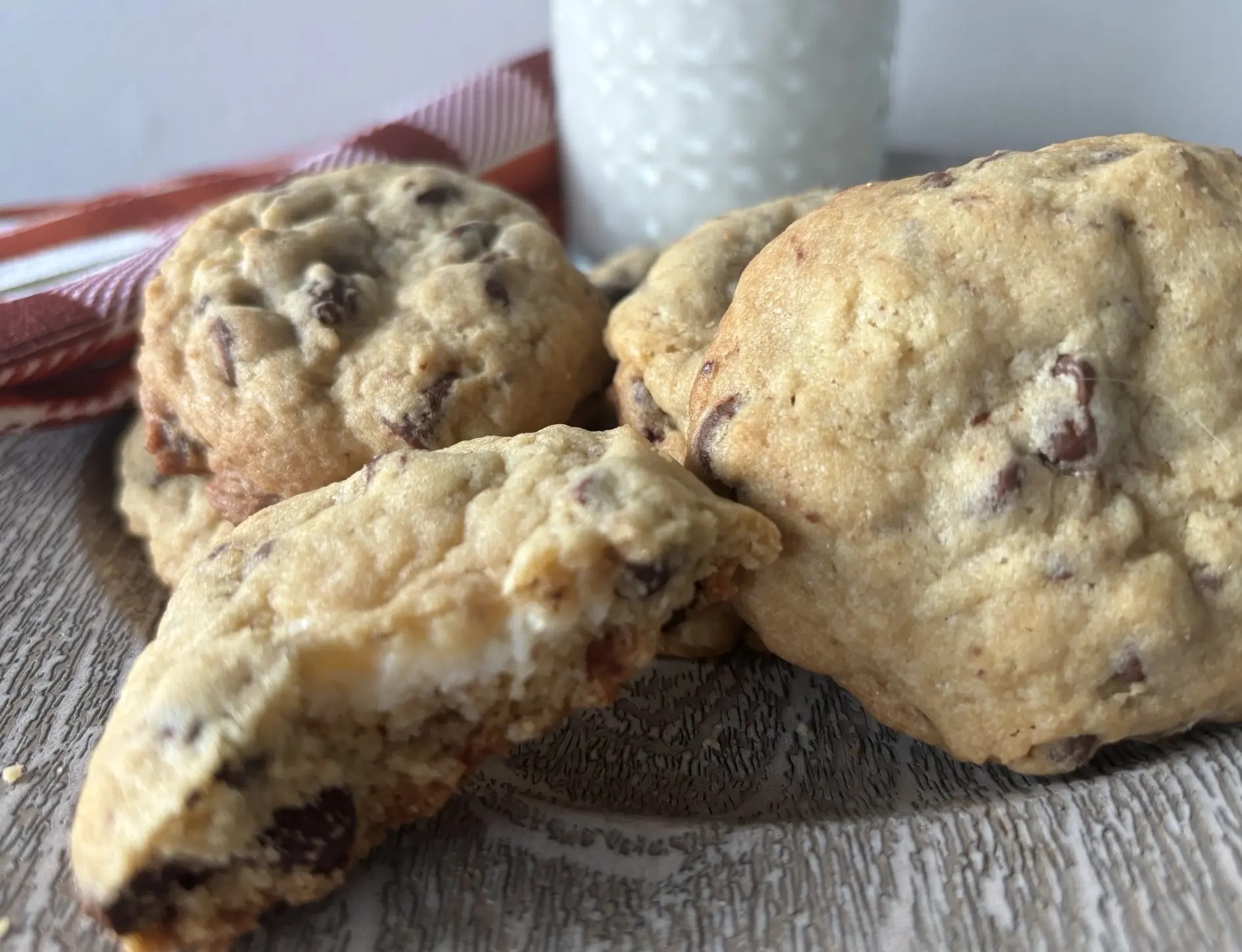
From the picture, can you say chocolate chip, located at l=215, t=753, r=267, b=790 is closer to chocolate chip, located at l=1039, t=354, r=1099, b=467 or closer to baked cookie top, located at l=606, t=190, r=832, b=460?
baked cookie top, located at l=606, t=190, r=832, b=460

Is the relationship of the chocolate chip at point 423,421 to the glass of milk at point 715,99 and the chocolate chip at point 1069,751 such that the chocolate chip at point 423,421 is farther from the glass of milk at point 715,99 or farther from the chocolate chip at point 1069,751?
the glass of milk at point 715,99

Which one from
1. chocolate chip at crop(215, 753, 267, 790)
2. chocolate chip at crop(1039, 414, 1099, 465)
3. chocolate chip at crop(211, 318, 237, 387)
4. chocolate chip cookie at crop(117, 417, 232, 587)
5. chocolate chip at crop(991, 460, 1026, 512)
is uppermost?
chocolate chip at crop(1039, 414, 1099, 465)

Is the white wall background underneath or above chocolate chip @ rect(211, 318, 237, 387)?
underneath

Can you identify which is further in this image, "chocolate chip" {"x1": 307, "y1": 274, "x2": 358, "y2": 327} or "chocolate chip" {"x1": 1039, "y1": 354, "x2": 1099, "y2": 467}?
"chocolate chip" {"x1": 307, "y1": 274, "x2": 358, "y2": 327}

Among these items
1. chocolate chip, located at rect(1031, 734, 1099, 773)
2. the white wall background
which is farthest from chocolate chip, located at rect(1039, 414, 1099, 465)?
the white wall background

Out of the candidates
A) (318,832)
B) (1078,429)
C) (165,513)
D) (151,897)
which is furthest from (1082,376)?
(165,513)

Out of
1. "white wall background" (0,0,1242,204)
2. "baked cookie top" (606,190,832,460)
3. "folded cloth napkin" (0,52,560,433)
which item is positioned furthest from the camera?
"white wall background" (0,0,1242,204)

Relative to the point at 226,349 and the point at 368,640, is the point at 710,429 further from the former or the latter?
the point at 226,349

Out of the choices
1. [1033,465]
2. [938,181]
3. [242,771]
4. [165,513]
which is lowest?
[165,513]
